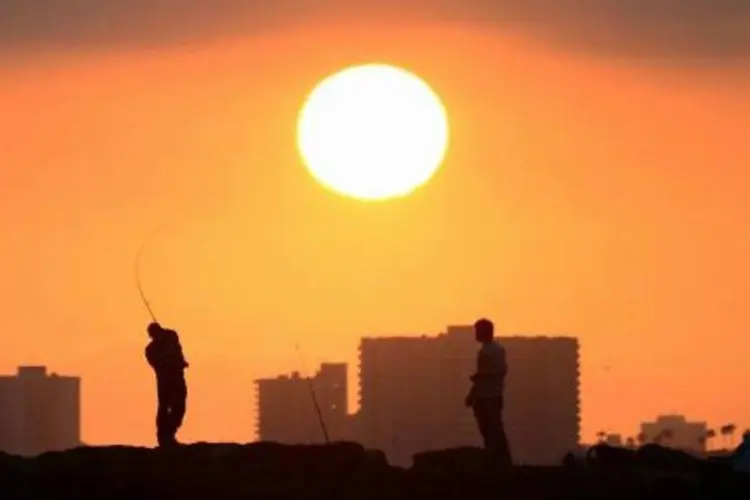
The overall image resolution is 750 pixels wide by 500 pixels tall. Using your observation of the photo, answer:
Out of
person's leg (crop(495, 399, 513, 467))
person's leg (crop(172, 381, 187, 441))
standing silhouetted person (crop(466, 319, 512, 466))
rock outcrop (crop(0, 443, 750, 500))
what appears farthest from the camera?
person's leg (crop(172, 381, 187, 441))

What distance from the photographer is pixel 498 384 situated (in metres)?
42.3

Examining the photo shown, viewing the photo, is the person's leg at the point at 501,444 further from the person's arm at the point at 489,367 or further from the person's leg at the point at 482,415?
the person's arm at the point at 489,367

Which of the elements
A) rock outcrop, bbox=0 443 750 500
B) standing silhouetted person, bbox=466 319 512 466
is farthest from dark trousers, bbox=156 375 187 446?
standing silhouetted person, bbox=466 319 512 466

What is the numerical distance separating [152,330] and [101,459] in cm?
298

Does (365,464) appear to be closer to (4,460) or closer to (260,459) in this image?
(260,459)

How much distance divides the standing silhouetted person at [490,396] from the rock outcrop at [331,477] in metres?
0.45

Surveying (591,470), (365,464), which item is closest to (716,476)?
(591,470)

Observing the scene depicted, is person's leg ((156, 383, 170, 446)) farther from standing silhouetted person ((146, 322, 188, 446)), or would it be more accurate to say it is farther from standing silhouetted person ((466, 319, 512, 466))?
standing silhouetted person ((466, 319, 512, 466))

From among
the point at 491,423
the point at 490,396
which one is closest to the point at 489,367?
the point at 490,396

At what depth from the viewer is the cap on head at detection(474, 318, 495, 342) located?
41.5 metres

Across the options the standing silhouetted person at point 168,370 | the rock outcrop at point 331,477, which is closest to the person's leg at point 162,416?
the standing silhouetted person at point 168,370

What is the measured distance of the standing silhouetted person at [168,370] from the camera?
43.7m

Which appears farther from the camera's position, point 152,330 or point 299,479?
point 152,330

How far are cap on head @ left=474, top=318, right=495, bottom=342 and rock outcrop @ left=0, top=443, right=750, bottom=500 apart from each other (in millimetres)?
1686
